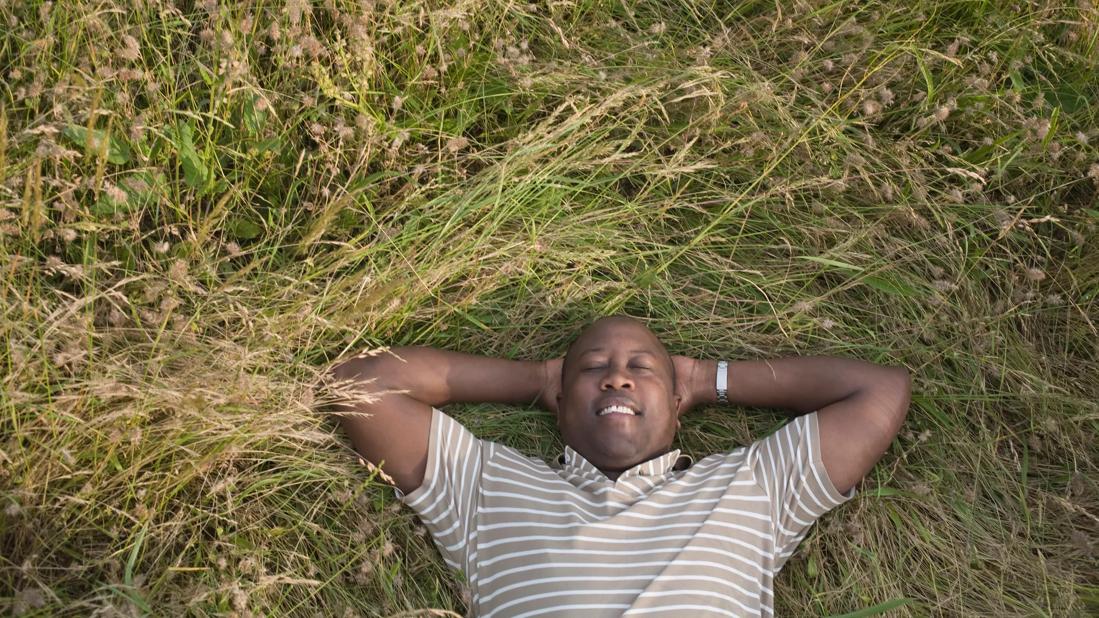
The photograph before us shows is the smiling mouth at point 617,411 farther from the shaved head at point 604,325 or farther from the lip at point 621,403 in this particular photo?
the shaved head at point 604,325

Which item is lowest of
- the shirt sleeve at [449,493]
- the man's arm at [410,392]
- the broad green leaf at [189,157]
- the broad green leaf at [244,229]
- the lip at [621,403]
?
the shirt sleeve at [449,493]

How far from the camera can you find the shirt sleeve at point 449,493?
3395mm

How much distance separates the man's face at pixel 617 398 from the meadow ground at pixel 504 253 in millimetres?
357

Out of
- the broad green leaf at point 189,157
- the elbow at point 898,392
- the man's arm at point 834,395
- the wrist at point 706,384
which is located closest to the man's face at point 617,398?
the wrist at point 706,384

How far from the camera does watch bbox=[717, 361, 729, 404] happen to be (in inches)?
149

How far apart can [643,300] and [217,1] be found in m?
2.03

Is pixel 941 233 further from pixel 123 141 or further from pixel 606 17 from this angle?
pixel 123 141

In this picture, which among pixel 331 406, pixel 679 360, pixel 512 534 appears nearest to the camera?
pixel 512 534

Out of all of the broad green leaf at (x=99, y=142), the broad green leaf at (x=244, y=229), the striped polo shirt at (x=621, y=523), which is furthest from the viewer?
the broad green leaf at (x=244, y=229)

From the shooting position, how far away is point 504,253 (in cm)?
381

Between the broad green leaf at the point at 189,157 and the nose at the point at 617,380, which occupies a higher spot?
the broad green leaf at the point at 189,157

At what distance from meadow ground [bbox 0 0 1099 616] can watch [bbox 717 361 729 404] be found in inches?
7.7

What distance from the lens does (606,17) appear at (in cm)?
412

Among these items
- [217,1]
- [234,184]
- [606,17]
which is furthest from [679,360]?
[217,1]
